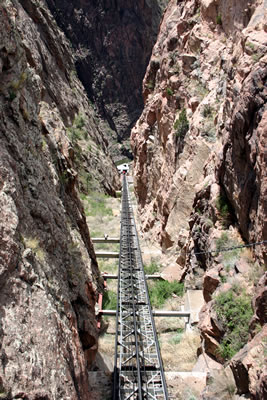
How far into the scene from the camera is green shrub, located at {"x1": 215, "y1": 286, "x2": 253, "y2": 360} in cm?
796

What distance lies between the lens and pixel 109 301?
13938mm

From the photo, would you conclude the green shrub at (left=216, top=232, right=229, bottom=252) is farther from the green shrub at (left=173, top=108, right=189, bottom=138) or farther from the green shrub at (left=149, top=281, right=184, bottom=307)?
the green shrub at (left=173, top=108, right=189, bottom=138)

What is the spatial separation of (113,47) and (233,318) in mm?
82589

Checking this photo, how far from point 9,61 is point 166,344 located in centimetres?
979

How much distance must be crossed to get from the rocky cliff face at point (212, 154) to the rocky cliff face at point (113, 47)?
51560mm

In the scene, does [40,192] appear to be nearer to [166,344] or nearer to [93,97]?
[166,344]

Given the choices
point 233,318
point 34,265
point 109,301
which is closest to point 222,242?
point 233,318

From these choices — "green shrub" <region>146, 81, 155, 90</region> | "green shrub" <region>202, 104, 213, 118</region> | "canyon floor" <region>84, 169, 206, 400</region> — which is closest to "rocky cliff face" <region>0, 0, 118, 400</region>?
"canyon floor" <region>84, 169, 206, 400</region>

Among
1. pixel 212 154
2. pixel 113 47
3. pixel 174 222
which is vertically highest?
pixel 113 47

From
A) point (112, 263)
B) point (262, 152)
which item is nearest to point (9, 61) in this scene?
point (262, 152)

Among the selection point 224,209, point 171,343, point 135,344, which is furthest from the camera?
point 171,343

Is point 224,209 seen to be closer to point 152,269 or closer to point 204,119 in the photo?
point 152,269

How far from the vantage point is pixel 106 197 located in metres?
35.8

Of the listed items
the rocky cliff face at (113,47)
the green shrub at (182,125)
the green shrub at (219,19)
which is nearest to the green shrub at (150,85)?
the green shrub at (182,125)
